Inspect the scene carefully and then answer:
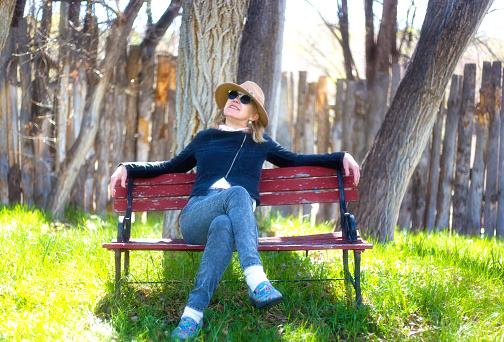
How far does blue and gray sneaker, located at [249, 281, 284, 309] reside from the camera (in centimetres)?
296

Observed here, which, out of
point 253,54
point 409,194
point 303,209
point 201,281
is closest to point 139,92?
point 253,54

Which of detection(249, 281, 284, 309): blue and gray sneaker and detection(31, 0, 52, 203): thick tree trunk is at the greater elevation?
detection(31, 0, 52, 203): thick tree trunk

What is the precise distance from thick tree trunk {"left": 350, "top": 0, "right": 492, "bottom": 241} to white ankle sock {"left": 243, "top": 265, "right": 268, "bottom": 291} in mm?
2240

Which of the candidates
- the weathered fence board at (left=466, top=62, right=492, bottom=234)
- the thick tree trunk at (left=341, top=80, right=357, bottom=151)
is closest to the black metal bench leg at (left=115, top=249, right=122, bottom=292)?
the thick tree trunk at (left=341, top=80, right=357, bottom=151)

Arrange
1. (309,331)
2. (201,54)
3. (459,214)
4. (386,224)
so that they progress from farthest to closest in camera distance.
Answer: (459,214) < (386,224) < (201,54) < (309,331)

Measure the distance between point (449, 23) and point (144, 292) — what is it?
362 centimetres

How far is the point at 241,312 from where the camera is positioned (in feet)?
11.3

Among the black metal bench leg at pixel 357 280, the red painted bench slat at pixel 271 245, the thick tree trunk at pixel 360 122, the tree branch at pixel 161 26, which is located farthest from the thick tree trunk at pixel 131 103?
the black metal bench leg at pixel 357 280

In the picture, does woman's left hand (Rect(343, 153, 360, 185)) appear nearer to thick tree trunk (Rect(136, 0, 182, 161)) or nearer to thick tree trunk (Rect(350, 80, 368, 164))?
thick tree trunk (Rect(350, 80, 368, 164))

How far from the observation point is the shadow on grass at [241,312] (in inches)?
122

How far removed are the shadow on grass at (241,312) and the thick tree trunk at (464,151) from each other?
3.25 m

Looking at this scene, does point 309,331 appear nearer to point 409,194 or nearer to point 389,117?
point 389,117

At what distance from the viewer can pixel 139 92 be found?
6715mm

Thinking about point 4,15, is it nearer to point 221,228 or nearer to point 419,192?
point 221,228
